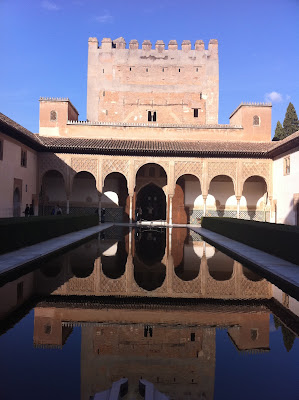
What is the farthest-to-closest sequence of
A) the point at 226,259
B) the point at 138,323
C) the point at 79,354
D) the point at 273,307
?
1. the point at 226,259
2. the point at 273,307
3. the point at 138,323
4. the point at 79,354

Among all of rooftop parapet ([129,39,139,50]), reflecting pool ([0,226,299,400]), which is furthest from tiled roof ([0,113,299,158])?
reflecting pool ([0,226,299,400])

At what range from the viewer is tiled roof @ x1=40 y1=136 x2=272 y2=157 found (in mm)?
21450

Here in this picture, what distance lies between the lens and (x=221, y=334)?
3805 millimetres

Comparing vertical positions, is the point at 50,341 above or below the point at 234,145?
below

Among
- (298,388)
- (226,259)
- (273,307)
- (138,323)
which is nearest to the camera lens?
(298,388)

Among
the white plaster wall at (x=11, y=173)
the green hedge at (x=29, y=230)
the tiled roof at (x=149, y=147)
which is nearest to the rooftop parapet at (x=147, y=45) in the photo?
the tiled roof at (x=149, y=147)

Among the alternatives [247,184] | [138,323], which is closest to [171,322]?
[138,323]

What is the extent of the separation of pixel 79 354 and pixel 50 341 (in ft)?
1.56

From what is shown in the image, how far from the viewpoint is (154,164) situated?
2434 cm

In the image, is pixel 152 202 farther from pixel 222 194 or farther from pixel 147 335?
pixel 147 335

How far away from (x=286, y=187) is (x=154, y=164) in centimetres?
869

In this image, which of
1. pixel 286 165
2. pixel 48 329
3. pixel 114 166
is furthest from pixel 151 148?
pixel 48 329

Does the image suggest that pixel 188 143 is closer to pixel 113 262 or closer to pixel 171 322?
pixel 113 262

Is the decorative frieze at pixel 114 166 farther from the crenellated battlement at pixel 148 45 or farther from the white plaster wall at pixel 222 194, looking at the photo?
the crenellated battlement at pixel 148 45
